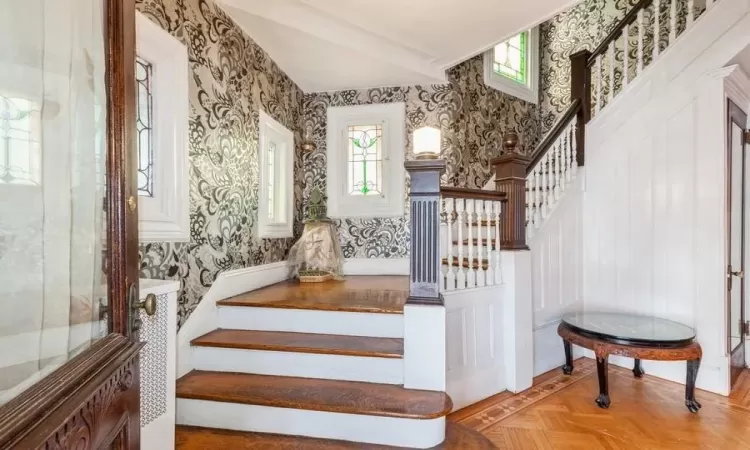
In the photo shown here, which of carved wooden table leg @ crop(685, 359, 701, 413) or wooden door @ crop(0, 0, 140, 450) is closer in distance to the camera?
wooden door @ crop(0, 0, 140, 450)

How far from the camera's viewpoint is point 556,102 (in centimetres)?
434

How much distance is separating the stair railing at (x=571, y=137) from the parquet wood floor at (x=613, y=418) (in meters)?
1.05

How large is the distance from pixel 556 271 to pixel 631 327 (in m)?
0.66

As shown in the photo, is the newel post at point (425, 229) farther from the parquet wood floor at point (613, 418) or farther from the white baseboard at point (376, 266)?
the white baseboard at point (376, 266)

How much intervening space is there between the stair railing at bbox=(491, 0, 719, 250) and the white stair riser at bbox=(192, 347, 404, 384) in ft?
4.12

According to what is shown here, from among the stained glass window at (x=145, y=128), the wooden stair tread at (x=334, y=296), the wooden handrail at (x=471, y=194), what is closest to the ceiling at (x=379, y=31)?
the stained glass window at (x=145, y=128)

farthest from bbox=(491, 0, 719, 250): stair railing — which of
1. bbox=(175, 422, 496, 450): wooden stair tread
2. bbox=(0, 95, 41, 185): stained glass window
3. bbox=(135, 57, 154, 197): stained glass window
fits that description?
bbox=(0, 95, 41, 185): stained glass window

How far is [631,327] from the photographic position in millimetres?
2479

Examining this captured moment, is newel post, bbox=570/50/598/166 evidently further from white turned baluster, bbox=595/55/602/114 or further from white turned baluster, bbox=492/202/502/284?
white turned baluster, bbox=492/202/502/284

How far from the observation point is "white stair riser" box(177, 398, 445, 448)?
165 centimetres

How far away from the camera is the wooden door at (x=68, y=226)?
0.53 metres

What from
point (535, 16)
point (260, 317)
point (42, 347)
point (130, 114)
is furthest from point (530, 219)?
point (42, 347)

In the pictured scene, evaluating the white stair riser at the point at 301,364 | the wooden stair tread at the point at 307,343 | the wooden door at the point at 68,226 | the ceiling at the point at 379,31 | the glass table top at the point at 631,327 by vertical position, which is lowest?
the white stair riser at the point at 301,364

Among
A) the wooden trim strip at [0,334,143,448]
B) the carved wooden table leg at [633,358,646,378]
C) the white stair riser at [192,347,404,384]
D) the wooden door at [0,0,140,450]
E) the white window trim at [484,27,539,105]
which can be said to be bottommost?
the carved wooden table leg at [633,358,646,378]
